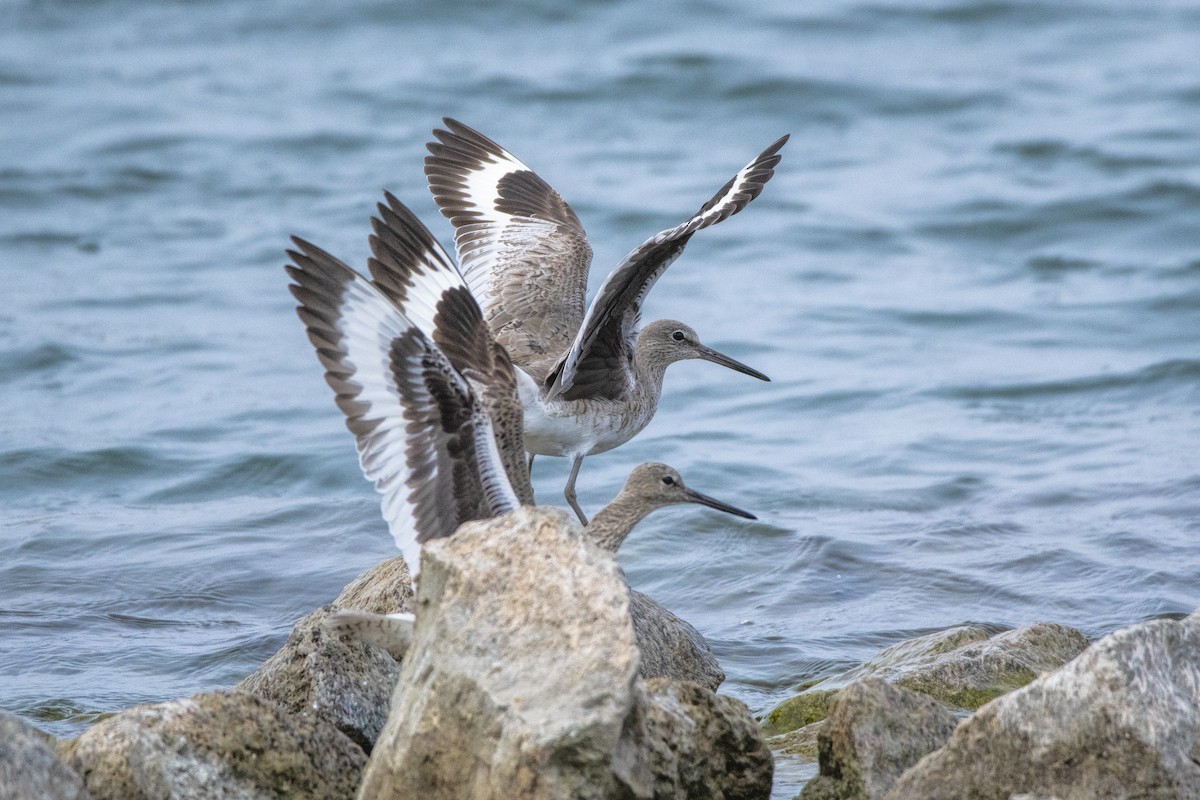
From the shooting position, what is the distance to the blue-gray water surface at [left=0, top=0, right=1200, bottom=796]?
7758 millimetres

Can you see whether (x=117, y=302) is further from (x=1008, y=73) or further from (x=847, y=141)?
(x=1008, y=73)

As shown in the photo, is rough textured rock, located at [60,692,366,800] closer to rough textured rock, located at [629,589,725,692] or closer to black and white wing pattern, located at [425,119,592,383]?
rough textured rock, located at [629,589,725,692]

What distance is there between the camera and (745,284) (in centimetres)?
1399

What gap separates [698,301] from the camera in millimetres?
13344

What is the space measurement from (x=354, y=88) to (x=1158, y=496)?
11377 millimetres

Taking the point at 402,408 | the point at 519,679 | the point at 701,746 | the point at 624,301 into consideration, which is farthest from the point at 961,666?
the point at 519,679

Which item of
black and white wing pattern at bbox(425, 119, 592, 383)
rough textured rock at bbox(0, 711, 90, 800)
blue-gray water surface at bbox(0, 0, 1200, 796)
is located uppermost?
black and white wing pattern at bbox(425, 119, 592, 383)

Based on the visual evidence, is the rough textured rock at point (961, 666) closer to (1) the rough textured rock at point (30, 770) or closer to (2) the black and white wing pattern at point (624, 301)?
(2) the black and white wing pattern at point (624, 301)

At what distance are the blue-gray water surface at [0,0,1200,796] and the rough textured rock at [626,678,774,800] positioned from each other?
0.42 m

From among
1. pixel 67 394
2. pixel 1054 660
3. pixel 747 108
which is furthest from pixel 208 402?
pixel 747 108

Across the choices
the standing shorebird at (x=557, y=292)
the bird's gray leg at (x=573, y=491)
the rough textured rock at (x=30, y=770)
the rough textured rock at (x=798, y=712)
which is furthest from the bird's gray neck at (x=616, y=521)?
the rough textured rock at (x=30, y=770)

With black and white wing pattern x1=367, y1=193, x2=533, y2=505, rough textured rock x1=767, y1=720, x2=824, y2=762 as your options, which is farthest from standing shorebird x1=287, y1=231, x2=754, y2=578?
rough textured rock x1=767, y1=720, x2=824, y2=762

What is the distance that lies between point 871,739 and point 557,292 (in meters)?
3.65

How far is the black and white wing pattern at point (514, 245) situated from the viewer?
7.69 m
